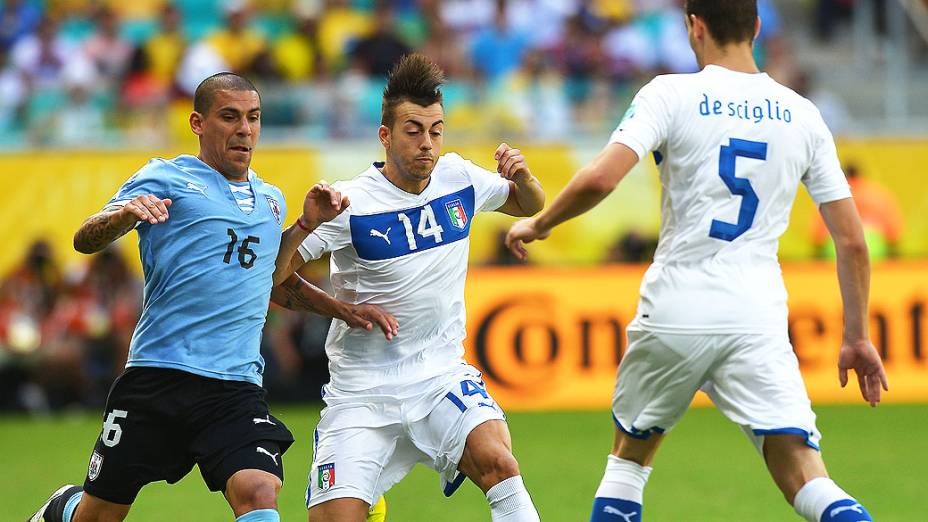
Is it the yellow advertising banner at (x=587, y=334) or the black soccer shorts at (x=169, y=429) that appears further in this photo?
the yellow advertising banner at (x=587, y=334)

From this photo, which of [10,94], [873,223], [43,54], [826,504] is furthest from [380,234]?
[43,54]

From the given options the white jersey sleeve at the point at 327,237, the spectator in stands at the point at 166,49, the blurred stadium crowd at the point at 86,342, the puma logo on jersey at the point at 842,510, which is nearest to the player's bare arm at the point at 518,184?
the white jersey sleeve at the point at 327,237

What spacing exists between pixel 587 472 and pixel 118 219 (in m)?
5.72

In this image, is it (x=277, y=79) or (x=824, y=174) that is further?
(x=277, y=79)

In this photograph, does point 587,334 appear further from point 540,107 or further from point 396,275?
point 396,275

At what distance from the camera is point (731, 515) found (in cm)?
878

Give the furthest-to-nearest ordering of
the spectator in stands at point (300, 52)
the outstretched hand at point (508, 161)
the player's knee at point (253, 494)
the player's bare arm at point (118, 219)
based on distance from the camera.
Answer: the spectator in stands at point (300, 52), the outstretched hand at point (508, 161), the player's knee at point (253, 494), the player's bare arm at point (118, 219)

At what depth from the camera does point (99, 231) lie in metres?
5.86

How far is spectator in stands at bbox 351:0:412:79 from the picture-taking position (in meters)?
17.6

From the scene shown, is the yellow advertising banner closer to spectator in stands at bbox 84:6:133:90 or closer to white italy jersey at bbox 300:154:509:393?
spectator in stands at bbox 84:6:133:90

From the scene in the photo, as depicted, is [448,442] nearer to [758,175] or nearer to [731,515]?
[758,175]

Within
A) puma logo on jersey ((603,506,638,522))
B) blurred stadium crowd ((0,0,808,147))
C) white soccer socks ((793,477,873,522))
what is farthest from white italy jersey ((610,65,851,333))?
blurred stadium crowd ((0,0,808,147))

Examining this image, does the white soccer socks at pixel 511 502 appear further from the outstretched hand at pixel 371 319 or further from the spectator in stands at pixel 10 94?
the spectator in stands at pixel 10 94

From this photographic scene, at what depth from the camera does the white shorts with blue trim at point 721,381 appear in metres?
5.66
